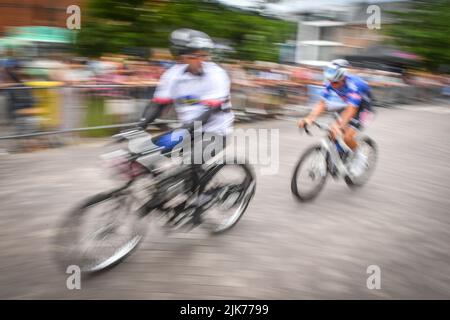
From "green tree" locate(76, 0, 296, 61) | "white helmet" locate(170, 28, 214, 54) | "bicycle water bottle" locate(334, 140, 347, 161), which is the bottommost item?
"bicycle water bottle" locate(334, 140, 347, 161)

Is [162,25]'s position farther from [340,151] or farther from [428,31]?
[428,31]

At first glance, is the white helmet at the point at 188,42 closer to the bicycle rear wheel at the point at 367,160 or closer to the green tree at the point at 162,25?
the bicycle rear wheel at the point at 367,160

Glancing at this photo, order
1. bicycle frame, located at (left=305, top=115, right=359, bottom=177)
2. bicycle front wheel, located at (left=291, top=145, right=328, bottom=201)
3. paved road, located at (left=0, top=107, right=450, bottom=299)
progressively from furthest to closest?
bicycle frame, located at (left=305, top=115, right=359, bottom=177) < bicycle front wheel, located at (left=291, top=145, right=328, bottom=201) < paved road, located at (left=0, top=107, right=450, bottom=299)

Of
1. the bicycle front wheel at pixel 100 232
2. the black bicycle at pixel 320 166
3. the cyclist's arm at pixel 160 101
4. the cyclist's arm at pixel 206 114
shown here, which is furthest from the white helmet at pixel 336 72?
the bicycle front wheel at pixel 100 232

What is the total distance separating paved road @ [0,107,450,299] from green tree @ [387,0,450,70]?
15786mm

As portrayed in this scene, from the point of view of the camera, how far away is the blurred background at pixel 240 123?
12.5 feet

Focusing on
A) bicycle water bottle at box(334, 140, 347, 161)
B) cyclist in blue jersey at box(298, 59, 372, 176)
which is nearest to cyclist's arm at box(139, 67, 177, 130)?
cyclist in blue jersey at box(298, 59, 372, 176)

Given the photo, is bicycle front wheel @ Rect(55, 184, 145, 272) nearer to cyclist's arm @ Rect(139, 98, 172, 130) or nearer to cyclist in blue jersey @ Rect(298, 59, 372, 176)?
cyclist's arm @ Rect(139, 98, 172, 130)

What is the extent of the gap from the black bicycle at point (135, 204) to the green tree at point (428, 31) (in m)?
19.7

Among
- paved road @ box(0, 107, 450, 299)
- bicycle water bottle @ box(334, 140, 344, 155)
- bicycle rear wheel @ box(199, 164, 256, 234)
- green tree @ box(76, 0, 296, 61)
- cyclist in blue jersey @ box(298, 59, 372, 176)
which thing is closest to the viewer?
paved road @ box(0, 107, 450, 299)

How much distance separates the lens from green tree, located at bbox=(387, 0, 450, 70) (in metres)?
20.5

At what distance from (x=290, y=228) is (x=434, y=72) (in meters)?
19.6

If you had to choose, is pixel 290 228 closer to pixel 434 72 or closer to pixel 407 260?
pixel 407 260

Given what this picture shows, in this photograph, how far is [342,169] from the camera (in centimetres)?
597
